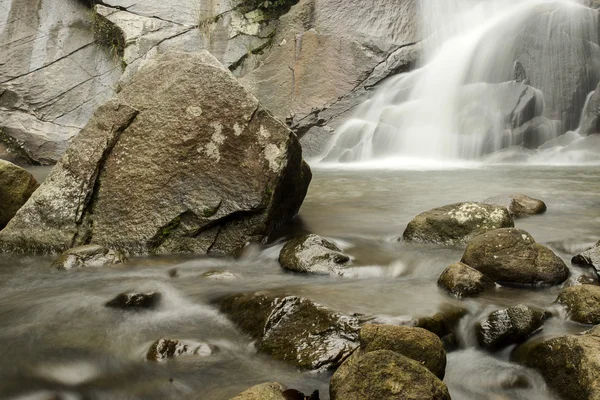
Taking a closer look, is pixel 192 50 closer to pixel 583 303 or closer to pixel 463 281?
pixel 463 281

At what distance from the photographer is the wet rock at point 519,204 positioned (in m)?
5.84

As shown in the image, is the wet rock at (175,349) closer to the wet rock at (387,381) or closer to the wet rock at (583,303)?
the wet rock at (387,381)

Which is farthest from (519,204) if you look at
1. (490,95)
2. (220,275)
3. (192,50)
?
(192,50)

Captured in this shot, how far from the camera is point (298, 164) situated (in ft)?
17.3

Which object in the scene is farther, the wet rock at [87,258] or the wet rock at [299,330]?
the wet rock at [87,258]

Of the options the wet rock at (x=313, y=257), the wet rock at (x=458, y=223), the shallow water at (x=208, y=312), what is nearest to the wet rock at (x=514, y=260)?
the shallow water at (x=208, y=312)

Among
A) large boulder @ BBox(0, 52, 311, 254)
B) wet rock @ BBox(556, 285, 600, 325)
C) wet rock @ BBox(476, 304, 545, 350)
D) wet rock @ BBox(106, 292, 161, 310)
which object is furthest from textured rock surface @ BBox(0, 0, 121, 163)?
wet rock @ BBox(556, 285, 600, 325)

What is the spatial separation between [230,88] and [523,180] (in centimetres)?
602

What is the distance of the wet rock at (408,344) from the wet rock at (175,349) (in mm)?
835

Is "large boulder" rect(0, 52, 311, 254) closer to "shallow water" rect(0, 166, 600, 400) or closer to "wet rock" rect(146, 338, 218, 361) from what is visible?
"shallow water" rect(0, 166, 600, 400)

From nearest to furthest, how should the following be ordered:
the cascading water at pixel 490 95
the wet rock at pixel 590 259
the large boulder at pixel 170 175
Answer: the wet rock at pixel 590 259 < the large boulder at pixel 170 175 < the cascading water at pixel 490 95

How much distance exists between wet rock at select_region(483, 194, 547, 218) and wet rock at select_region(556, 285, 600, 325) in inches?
110

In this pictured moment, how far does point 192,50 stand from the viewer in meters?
15.0

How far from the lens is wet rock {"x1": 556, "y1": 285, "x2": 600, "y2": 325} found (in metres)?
2.91
